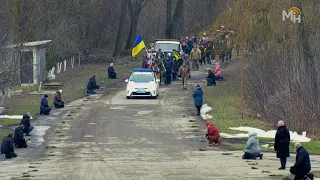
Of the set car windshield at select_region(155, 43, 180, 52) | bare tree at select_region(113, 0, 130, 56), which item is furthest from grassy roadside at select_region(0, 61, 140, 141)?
bare tree at select_region(113, 0, 130, 56)

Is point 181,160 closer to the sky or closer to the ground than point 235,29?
closer to the ground

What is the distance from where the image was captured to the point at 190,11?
9919 centimetres

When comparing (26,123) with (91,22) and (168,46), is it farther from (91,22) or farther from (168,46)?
(91,22)

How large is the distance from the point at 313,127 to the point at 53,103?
1451 cm

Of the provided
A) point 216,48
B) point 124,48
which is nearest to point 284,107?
point 216,48

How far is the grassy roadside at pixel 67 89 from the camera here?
4744cm

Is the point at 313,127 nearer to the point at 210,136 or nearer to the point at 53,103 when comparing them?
the point at 210,136

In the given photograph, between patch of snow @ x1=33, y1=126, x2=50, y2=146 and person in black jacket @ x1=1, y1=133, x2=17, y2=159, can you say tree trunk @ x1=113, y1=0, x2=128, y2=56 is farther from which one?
person in black jacket @ x1=1, y1=133, x2=17, y2=159

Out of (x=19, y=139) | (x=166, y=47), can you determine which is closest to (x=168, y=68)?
(x=166, y=47)

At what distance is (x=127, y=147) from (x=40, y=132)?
5.65 meters

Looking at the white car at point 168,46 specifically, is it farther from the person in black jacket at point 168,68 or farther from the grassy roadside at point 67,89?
the person in black jacket at point 168,68

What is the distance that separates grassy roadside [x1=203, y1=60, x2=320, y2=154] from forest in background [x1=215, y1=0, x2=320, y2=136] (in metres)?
0.92

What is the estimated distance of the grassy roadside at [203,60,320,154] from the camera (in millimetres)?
37412

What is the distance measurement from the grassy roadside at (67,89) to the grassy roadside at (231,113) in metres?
7.36
